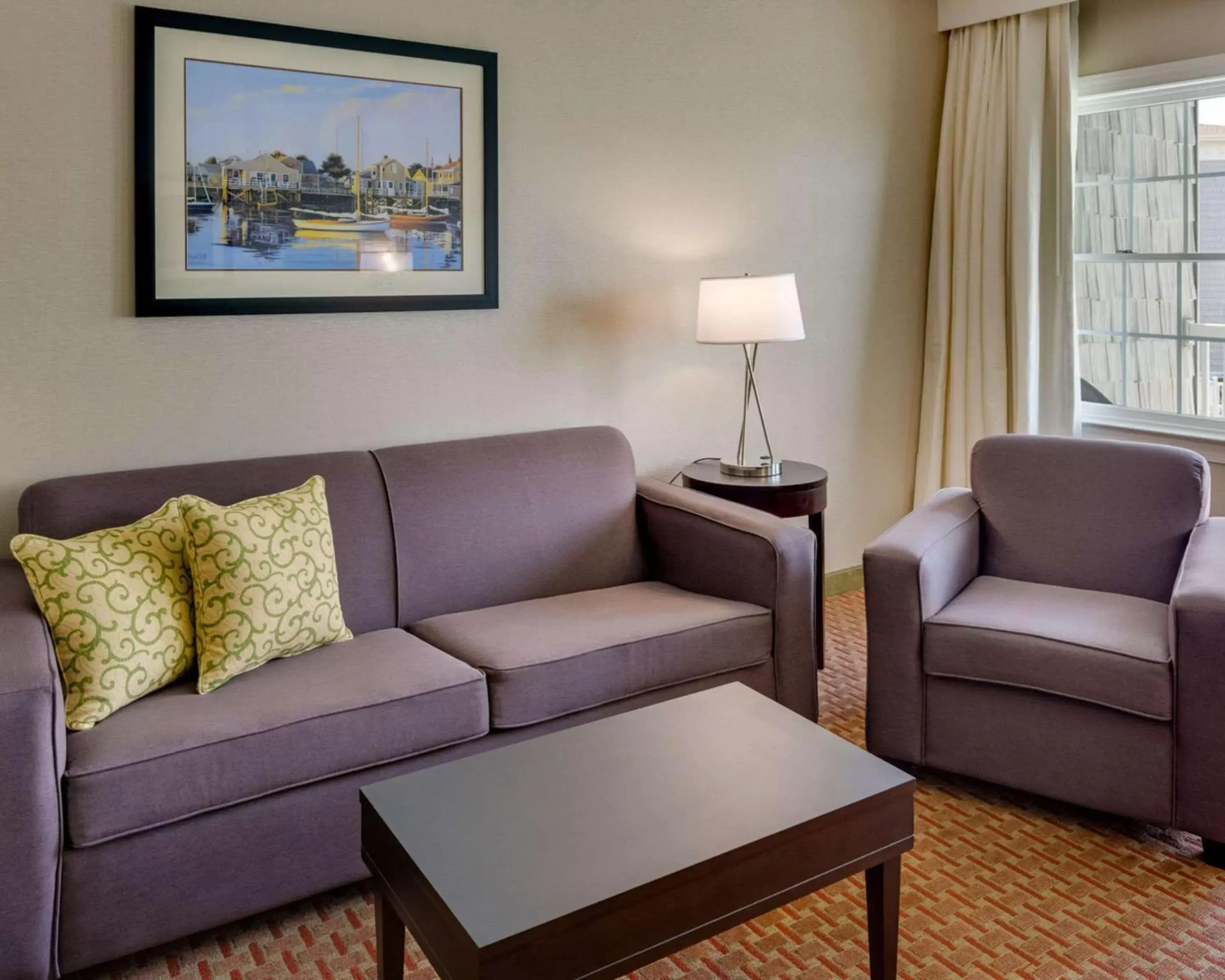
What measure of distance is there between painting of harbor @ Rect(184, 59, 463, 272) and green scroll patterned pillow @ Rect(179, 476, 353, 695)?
0.79m

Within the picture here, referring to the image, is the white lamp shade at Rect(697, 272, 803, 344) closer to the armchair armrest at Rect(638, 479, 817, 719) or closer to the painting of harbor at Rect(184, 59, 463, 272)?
the armchair armrest at Rect(638, 479, 817, 719)

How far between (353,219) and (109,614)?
1351 mm

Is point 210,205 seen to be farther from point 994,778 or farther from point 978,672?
point 994,778

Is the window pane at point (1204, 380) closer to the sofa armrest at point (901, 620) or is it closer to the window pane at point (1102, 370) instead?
the window pane at point (1102, 370)

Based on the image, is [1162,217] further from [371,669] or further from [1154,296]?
[371,669]

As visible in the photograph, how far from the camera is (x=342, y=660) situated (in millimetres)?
2492

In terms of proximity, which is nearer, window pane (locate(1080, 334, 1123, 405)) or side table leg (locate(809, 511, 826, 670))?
side table leg (locate(809, 511, 826, 670))

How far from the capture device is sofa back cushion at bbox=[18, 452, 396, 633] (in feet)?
8.41

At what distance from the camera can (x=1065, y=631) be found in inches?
102

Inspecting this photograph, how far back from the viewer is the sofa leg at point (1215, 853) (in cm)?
242

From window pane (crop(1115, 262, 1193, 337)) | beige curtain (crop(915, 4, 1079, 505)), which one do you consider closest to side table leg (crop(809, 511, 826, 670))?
beige curtain (crop(915, 4, 1079, 505))

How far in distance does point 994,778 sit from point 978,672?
0.27m

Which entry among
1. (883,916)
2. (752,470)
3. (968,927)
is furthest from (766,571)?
(883,916)

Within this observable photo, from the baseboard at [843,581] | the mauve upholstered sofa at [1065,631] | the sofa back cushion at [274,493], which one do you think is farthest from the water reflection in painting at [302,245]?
the baseboard at [843,581]
